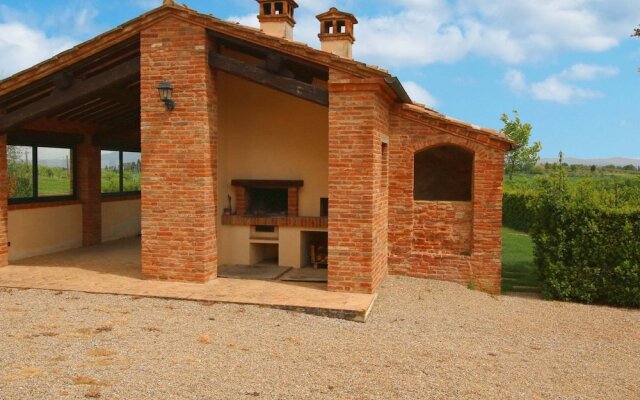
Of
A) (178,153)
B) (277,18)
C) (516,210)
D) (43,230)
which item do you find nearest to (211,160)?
(178,153)

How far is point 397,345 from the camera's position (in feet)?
22.0

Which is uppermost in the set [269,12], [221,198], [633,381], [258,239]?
[269,12]

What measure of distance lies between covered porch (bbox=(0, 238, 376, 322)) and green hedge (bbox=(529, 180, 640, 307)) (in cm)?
358

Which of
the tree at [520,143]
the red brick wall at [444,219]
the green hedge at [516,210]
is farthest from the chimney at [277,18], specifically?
the tree at [520,143]

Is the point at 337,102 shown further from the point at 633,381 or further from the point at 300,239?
the point at 633,381

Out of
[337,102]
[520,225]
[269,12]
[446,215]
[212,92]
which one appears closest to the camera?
[337,102]

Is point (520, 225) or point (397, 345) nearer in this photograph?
point (397, 345)

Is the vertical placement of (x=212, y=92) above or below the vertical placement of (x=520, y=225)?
above

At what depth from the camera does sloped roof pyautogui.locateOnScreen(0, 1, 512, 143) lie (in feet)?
27.3

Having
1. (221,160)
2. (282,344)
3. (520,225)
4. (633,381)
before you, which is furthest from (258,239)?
(520,225)

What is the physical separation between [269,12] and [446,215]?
615 cm

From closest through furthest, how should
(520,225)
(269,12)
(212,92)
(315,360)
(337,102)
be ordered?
1. (315,360)
2. (337,102)
3. (212,92)
4. (269,12)
5. (520,225)

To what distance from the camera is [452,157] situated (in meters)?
13.2

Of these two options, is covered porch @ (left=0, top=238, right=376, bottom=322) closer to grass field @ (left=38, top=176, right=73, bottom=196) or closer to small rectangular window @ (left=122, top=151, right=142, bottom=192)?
grass field @ (left=38, top=176, right=73, bottom=196)
